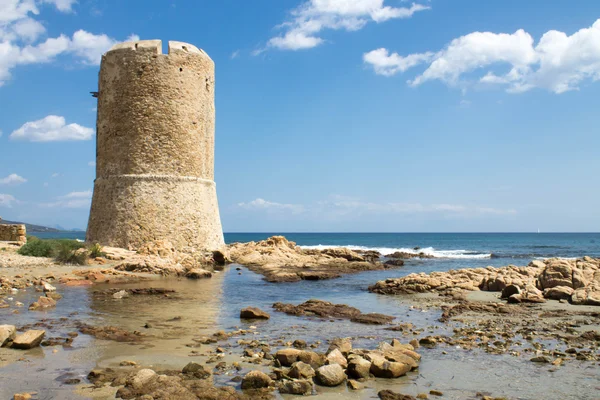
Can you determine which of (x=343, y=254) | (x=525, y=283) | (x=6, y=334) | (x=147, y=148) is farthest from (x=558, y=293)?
(x=343, y=254)

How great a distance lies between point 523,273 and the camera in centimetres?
1451

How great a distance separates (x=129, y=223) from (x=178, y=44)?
7.32 meters

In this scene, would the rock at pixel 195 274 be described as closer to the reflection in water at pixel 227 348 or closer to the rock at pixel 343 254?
the reflection in water at pixel 227 348

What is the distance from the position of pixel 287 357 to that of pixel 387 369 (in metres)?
1.17

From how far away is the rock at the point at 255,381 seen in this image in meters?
4.86

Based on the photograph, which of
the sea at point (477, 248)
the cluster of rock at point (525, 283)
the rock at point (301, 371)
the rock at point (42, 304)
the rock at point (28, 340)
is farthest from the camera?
the sea at point (477, 248)

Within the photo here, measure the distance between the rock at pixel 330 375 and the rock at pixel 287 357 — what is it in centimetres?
57

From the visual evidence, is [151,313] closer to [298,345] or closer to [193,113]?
[298,345]

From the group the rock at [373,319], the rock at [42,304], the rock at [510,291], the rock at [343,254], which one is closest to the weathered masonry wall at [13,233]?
the rock at [42,304]

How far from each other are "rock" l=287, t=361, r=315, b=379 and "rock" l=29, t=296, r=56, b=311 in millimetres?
5852

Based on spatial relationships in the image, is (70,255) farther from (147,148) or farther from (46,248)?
(147,148)

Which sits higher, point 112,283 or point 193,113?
point 193,113

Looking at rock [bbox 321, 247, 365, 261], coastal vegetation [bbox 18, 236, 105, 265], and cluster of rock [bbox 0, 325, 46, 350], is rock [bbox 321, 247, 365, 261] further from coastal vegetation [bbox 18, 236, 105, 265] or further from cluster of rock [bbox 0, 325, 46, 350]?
cluster of rock [bbox 0, 325, 46, 350]

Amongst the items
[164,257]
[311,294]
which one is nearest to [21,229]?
[164,257]
